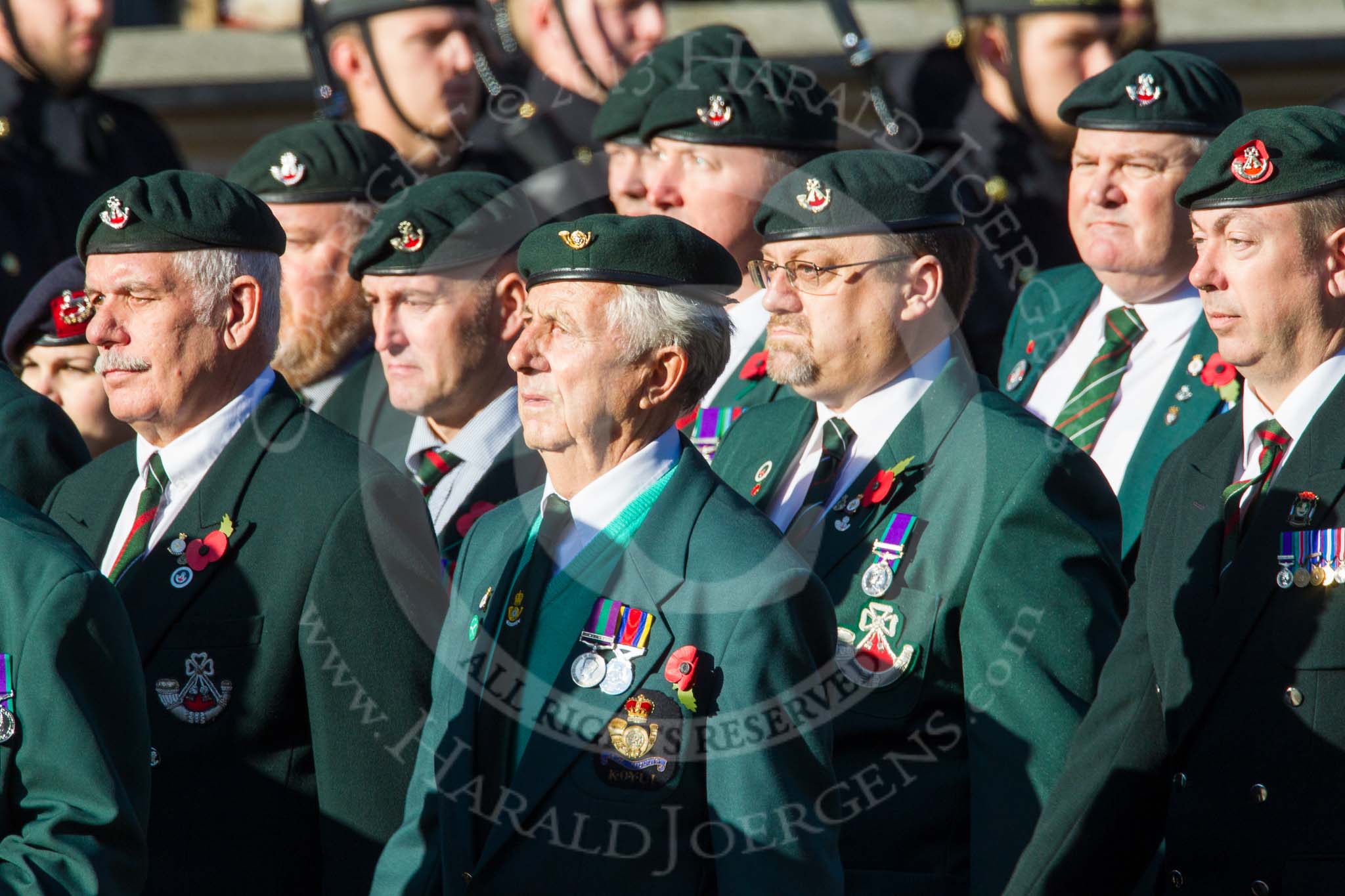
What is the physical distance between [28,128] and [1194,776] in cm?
550

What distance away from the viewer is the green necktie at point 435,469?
5508 mm

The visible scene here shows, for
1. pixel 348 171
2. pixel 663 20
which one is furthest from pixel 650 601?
pixel 663 20

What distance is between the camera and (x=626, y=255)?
4.01m

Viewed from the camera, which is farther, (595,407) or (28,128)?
(28,128)

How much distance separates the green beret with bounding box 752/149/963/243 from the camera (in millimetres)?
4805

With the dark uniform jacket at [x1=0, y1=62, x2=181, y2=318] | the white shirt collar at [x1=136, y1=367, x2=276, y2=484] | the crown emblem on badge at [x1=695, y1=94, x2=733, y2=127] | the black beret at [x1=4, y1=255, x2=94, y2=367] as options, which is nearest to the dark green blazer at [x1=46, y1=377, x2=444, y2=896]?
the white shirt collar at [x1=136, y1=367, x2=276, y2=484]

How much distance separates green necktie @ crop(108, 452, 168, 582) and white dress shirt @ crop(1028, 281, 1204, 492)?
7.48 feet

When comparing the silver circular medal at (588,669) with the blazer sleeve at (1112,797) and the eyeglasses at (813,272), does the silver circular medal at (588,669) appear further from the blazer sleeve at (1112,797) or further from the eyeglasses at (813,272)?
the eyeglasses at (813,272)

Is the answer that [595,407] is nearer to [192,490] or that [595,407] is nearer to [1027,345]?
[192,490]

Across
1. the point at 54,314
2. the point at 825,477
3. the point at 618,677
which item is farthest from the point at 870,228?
the point at 54,314

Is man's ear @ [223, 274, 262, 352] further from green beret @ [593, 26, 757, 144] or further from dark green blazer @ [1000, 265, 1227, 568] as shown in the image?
green beret @ [593, 26, 757, 144]

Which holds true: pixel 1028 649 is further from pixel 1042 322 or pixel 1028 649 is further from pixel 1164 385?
pixel 1042 322

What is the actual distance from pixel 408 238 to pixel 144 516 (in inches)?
54.7

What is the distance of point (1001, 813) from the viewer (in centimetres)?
416
